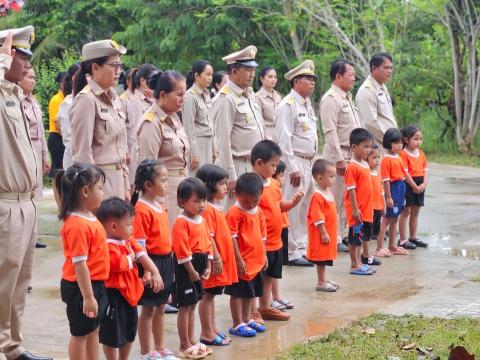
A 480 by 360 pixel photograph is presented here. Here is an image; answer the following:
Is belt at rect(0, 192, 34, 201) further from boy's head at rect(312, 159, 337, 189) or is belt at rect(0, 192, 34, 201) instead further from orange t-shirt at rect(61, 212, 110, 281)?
boy's head at rect(312, 159, 337, 189)

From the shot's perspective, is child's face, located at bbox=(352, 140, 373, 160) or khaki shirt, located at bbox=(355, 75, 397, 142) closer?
child's face, located at bbox=(352, 140, 373, 160)

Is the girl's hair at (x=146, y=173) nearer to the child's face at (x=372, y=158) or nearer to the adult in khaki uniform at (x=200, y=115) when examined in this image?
the adult in khaki uniform at (x=200, y=115)

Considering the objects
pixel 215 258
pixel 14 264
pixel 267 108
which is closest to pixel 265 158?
pixel 215 258

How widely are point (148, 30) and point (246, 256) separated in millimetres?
15088

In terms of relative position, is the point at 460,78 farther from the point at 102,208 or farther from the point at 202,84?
the point at 102,208

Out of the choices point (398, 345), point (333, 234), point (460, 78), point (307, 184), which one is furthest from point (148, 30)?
point (398, 345)

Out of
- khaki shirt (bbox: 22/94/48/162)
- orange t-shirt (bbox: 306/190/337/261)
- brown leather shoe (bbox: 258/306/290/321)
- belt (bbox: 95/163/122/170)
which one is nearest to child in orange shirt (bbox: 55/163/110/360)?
belt (bbox: 95/163/122/170)

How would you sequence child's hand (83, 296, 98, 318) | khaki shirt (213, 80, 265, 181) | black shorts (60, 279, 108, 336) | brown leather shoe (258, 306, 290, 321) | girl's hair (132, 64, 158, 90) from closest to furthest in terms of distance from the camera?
child's hand (83, 296, 98, 318), black shorts (60, 279, 108, 336), brown leather shoe (258, 306, 290, 321), khaki shirt (213, 80, 265, 181), girl's hair (132, 64, 158, 90)

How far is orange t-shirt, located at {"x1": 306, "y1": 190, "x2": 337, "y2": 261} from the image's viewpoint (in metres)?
7.44

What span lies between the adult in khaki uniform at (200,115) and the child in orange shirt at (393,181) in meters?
1.97

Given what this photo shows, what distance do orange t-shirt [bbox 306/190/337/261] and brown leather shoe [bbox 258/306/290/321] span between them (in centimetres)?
94

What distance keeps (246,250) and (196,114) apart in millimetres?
2346

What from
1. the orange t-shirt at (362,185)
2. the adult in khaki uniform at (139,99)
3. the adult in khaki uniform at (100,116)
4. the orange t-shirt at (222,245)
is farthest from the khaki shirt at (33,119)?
the orange t-shirt at (222,245)

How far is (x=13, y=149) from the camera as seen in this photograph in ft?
17.5
